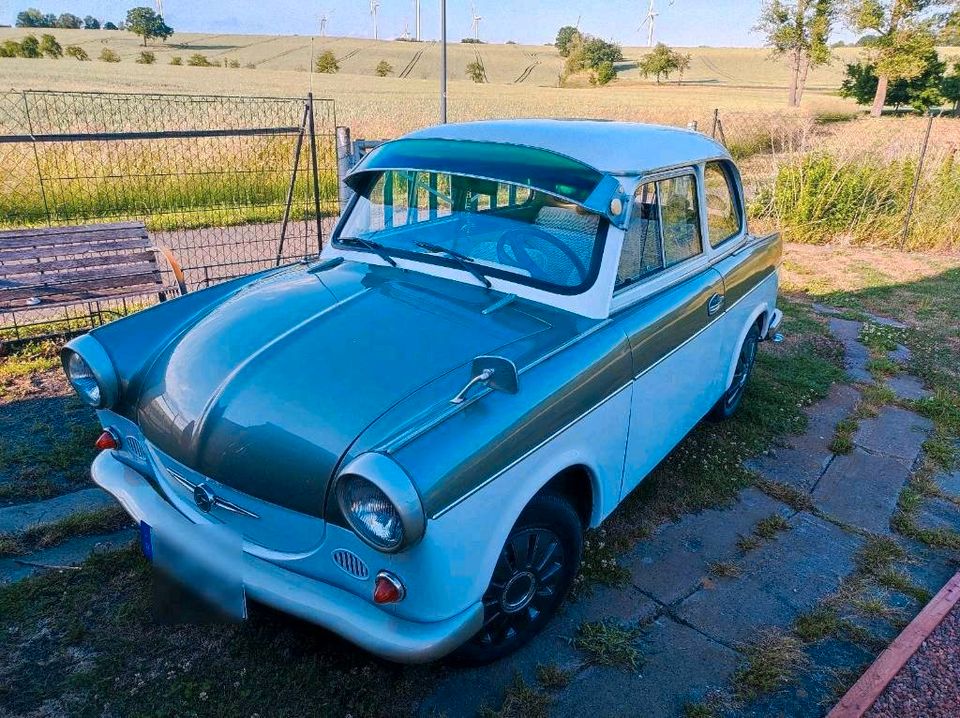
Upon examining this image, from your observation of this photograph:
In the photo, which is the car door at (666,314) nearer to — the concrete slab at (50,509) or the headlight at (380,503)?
the headlight at (380,503)

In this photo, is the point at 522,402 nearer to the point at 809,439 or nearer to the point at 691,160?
the point at 691,160

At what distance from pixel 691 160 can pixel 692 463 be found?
5.85 ft

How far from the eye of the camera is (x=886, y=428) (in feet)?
16.3

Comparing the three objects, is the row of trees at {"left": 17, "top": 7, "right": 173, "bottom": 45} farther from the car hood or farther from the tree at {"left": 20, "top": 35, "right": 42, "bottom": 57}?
the car hood

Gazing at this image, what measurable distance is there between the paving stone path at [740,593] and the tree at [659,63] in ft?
224

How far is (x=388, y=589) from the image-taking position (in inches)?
81.2

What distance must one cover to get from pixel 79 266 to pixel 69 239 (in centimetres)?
25

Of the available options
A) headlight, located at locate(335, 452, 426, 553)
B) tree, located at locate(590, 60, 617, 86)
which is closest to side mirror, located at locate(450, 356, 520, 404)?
headlight, located at locate(335, 452, 426, 553)

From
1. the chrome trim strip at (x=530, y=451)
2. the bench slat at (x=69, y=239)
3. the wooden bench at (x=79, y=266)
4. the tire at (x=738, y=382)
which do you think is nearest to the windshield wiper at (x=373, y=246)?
the chrome trim strip at (x=530, y=451)

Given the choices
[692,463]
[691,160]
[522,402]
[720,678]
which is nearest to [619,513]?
[692,463]

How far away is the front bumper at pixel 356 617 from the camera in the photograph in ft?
6.81

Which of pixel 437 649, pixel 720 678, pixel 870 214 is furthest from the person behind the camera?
pixel 870 214

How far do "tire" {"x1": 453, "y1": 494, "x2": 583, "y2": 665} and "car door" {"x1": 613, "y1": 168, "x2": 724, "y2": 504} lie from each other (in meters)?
0.55

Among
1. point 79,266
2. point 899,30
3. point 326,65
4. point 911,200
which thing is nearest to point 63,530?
point 79,266
